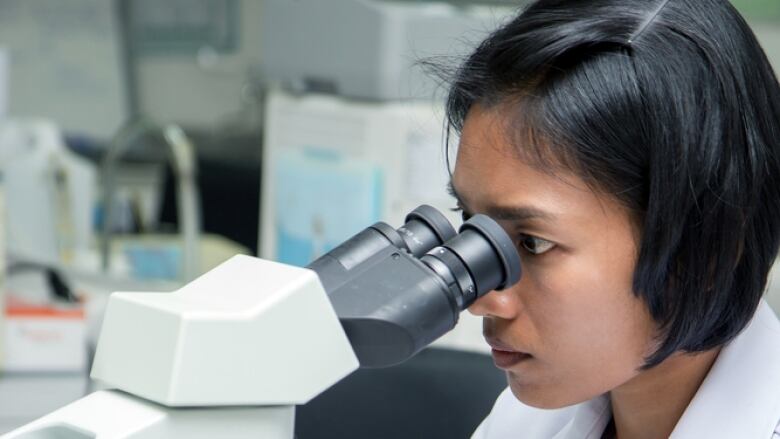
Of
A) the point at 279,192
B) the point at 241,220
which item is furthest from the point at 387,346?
the point at 241,220

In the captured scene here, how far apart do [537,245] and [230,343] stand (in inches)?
12.9

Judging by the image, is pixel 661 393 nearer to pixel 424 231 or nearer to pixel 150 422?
pixel 424 231

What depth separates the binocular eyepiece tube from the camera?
0.76 m

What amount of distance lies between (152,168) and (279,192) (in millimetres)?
1040

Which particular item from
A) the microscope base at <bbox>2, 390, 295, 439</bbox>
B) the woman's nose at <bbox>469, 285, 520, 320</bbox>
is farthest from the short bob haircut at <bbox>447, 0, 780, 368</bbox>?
the microscope base at <bbox>2, 390, 295, 439</bbox>

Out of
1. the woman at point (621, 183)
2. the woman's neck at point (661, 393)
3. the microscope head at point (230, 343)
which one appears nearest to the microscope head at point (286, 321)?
the microscope head at point (230, 343)

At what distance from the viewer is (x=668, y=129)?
36.5 inches

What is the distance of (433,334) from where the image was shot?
786mm

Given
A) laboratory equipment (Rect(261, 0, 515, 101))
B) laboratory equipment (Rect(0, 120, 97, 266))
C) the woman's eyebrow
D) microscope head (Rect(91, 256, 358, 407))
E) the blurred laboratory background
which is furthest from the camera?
laboratory equipment (Rect(0, 120, 97, 266))

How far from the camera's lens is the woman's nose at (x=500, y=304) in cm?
94

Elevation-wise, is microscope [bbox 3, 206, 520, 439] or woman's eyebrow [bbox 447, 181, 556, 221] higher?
woman's eyebrow [bbox 447, 181, 556, 221]

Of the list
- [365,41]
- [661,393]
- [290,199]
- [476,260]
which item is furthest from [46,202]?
[476,260]

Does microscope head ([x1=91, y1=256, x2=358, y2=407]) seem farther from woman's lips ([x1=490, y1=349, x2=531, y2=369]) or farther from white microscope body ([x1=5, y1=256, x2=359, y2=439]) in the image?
woman's lips ([x1=490, y1=349, x2=531, y2=369])

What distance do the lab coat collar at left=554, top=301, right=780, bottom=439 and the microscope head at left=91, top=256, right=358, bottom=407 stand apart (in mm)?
449
